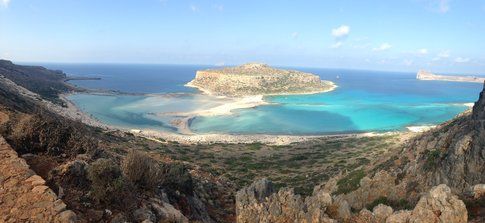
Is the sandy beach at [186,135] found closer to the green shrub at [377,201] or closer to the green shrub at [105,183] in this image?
the green shrub at [377,201]

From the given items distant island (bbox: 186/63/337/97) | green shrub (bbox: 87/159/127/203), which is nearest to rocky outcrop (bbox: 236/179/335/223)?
green shrub (bbox: 87/159/127/203)

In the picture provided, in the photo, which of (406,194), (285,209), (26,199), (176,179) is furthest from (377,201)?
(26,199)

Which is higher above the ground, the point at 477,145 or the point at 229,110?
the point at 477,145

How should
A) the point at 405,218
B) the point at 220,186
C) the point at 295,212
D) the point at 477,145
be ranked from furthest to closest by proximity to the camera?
the point at 220,186
the point at 477,145
the point at 295,212
the point at 405,218

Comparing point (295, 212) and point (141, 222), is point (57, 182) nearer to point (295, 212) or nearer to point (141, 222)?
point (141, 222)

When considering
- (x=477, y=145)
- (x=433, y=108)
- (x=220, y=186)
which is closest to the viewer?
(x=477, y=145)

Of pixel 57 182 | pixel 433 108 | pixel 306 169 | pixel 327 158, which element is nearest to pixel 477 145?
pixel 57 182

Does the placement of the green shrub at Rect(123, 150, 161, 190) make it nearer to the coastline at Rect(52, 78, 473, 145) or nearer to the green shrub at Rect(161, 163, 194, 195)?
the green shrub at Rect(161, 163, 194, 195)
